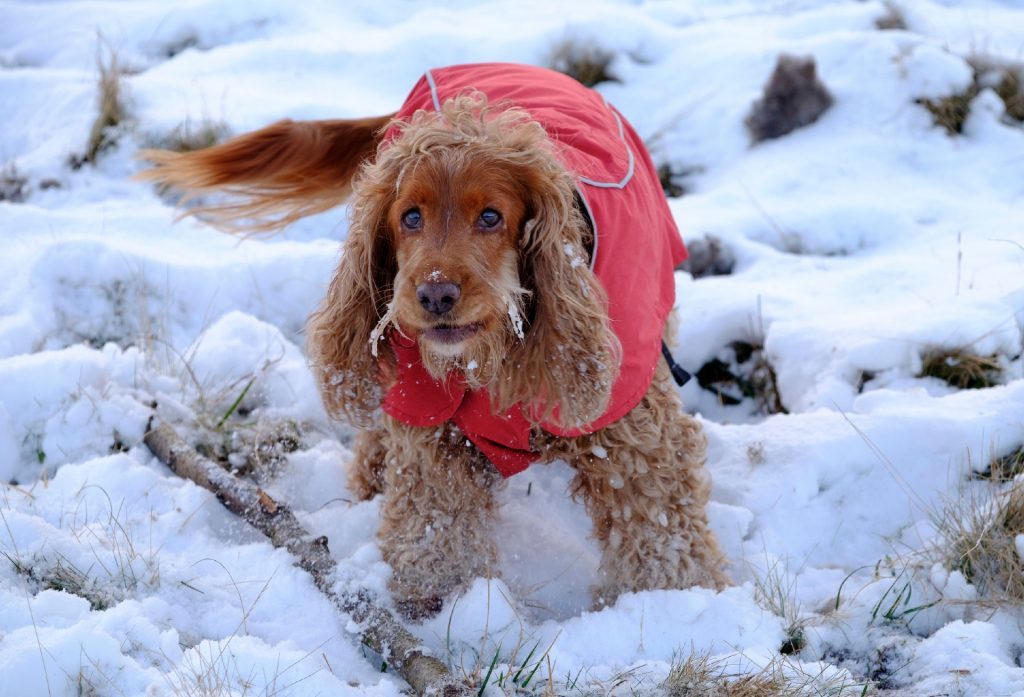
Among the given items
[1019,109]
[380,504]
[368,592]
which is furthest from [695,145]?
[368,592]

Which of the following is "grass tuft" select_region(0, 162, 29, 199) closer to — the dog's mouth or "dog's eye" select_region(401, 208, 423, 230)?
"dog's eye" select_region(401, 208, 423, 230)

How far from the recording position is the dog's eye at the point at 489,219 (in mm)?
2102

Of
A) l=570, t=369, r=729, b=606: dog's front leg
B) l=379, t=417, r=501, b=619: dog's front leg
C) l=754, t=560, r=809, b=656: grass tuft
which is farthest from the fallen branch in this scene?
l=754, t=560, r=809, b=656: grass tuft

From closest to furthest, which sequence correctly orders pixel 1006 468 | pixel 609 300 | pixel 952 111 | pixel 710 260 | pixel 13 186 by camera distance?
pixel 609 300 < pixel 1006 468 < pixel 710 260 < pixel 13 186 < pixel 952 111

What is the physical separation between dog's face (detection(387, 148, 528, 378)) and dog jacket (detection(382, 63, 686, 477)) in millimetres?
212

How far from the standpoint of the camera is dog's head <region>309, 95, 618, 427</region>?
2021mm

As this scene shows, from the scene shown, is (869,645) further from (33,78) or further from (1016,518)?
(33,78)

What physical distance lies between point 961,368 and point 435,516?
198 centimetres

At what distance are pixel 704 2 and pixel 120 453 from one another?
19.2ft

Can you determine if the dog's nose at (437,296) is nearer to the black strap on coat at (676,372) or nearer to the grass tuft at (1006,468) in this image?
the black strap on coat at (676,372)

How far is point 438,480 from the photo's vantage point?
2.57 m

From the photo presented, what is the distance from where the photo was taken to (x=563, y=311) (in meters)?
2.15

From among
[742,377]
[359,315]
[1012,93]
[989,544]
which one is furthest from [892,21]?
[359,315]

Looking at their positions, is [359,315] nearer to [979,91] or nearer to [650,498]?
[650,498]
